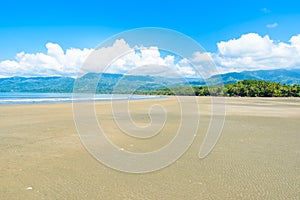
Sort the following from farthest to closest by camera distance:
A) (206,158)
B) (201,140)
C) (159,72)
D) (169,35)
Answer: (159,72) < (201,140) < (169,35) < (206,158)

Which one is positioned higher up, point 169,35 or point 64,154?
point 169,35

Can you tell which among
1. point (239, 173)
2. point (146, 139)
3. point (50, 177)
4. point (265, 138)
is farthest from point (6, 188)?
point (265, 138)

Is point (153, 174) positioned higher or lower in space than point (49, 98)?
lower

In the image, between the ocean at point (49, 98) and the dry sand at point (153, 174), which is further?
the ocean at point (49, 98)

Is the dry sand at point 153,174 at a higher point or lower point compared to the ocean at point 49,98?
lower

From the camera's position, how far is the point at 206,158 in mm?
7445

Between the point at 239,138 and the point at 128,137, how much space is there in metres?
4.50

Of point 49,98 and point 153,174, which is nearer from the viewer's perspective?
point 153,174

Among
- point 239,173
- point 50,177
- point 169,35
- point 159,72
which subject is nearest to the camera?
point 50,177

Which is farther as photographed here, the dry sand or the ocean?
the ocean

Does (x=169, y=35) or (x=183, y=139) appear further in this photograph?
(x=183, y=139)

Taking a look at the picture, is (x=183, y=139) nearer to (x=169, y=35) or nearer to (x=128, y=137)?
(x=128, y=137)

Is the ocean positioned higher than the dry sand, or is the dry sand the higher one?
the ocean

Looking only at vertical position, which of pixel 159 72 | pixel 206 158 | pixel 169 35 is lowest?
pixel 206 158
